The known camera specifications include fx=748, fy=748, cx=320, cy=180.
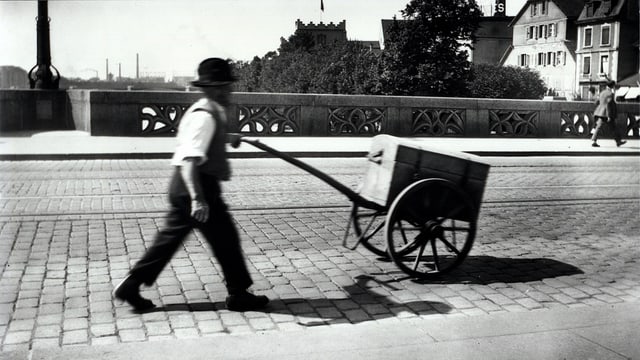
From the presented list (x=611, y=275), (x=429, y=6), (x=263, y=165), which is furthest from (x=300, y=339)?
(x=429, y=6)

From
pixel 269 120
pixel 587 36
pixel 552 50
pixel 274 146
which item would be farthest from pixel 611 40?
pixel 274 146

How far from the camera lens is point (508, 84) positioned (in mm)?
71062

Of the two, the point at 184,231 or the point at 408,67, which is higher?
the point at 408,67

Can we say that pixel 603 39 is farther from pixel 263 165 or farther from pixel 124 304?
pixel 124 304

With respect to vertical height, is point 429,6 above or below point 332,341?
above

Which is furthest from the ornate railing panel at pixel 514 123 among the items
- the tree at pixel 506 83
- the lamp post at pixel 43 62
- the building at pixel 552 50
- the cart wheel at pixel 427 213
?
the building at pixel 552 50

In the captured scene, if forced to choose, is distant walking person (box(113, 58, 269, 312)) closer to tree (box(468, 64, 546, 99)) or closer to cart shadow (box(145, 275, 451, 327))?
cart shadow (box(145, 275, 451, 327))

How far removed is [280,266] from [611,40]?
81.3m

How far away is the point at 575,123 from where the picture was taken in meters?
22.9

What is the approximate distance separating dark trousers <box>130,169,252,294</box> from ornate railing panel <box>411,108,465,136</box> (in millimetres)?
16324

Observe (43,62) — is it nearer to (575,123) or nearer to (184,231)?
(575,123)

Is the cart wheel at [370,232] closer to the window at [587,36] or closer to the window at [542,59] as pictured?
the window at [587,36]

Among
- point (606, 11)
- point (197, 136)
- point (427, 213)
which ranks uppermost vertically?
point (606, 11)

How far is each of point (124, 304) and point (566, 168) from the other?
12308 millimetres
